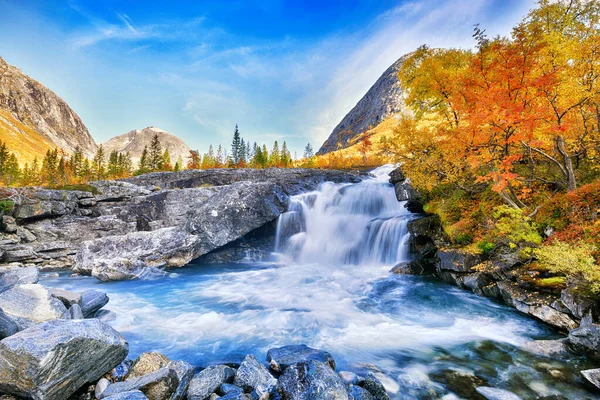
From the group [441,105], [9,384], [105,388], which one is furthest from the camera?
[441,105]

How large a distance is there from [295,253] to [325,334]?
1268 cm

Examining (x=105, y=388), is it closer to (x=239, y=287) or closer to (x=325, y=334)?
(x=325, y=334)

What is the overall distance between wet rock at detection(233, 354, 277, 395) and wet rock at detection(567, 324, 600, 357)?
7.32 m

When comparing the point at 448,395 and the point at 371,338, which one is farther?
the point at 371,338

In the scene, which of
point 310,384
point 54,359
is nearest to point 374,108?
point 310,384

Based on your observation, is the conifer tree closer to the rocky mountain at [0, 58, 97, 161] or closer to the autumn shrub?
the autumn shrub

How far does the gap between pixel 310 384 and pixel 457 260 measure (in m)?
10.0

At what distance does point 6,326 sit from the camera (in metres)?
5.08

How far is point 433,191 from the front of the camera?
15.8 meters

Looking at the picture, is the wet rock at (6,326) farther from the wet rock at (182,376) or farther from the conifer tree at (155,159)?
the conifer tree at (155,159)

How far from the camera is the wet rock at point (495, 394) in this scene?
16.7 feet

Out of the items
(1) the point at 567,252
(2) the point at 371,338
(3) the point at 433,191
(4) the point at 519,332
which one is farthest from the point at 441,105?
(2) the point at 371,338

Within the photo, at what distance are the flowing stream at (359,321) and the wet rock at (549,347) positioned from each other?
242 mm

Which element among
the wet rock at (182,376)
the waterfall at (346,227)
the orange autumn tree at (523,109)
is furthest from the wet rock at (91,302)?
the orange autumn tree at (523,109)
